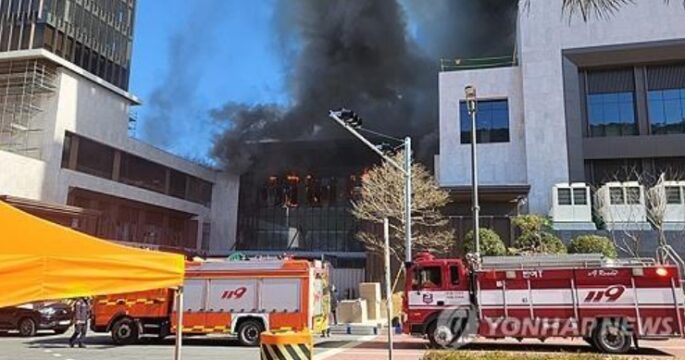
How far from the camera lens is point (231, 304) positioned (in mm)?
18547

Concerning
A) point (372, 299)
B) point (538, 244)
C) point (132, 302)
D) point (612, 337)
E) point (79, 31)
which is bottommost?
point (612, 337)

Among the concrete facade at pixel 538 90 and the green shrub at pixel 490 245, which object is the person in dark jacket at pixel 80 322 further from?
the concrete facade at pixel 538 90

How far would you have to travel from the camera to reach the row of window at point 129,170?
43.8 metres

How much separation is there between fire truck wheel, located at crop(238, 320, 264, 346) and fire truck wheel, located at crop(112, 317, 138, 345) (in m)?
3.58

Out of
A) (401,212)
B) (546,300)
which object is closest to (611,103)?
(401,212)

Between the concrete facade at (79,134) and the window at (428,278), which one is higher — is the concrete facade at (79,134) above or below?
above

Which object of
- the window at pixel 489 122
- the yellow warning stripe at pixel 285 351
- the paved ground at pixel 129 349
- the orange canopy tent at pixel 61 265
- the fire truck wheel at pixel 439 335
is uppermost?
the window at pixel 489 122

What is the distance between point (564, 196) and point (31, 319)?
27.8 metres

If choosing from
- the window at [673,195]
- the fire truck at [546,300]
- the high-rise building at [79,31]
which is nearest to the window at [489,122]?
the window at [673,195]

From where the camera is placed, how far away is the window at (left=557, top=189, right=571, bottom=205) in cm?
3444

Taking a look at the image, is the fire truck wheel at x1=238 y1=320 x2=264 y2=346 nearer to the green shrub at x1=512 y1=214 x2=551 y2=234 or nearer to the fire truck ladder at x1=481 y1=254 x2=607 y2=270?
the fire truck ladder at x1=481 y1=254 x2=607 y2=270

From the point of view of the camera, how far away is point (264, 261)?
18984mm

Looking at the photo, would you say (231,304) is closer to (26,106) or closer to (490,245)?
(490,245)

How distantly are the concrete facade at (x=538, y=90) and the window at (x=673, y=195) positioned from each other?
5877mm
